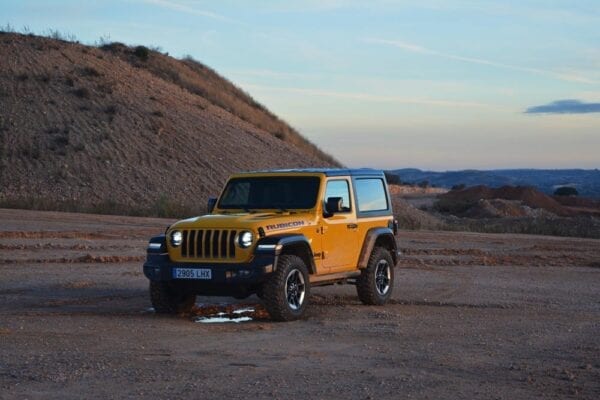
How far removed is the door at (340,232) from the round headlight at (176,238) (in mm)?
1980

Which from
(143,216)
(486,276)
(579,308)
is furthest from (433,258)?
(143,216)

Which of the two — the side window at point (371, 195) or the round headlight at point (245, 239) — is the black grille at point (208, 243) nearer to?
the round headlight at point (245, 239)

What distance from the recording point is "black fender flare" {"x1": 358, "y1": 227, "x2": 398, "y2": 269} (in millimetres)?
15530

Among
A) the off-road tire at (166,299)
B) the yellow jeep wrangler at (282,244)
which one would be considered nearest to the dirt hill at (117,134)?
the yellow jeep wrangler at (282,244)

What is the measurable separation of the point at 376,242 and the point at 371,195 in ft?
2.31

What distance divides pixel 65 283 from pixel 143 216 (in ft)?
75.3

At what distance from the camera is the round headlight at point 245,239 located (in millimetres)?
13500

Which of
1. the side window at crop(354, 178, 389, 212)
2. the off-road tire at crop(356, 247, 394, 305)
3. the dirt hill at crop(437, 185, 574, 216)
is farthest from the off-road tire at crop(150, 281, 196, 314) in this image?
the dirt hill at crop(437, 185, 574, 216)

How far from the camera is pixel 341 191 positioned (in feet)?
50.3

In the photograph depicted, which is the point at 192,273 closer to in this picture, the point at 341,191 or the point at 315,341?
the point at 315,341

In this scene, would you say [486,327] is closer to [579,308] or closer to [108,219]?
[579,308]

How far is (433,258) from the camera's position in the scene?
81.6 ft

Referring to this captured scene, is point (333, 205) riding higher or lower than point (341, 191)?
lower

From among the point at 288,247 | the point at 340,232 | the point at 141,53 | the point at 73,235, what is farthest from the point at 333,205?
the point at 141,53
